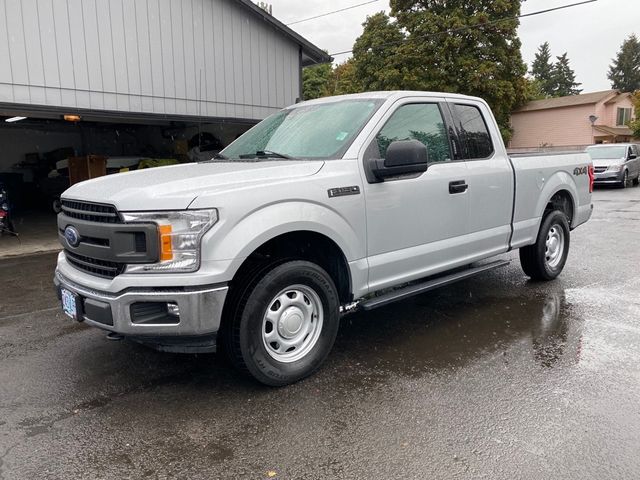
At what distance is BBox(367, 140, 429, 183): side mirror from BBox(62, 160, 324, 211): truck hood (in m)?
0.43

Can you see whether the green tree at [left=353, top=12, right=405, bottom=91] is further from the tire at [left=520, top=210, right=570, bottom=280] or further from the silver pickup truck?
the silver pickup truck

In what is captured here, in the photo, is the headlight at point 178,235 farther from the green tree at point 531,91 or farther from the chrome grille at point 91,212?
the green tree at point 531,91

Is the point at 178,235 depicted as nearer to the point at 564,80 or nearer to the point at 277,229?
the point at 277,229

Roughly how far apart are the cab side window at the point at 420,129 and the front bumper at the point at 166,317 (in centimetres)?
187

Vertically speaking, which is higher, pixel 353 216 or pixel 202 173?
pixel 202 173

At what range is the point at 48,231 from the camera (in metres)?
11.7

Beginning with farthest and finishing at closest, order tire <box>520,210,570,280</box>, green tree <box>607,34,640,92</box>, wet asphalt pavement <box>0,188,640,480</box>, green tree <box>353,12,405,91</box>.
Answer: green tree <box>607,34,640,92</box> → green tree <box>353,12,405,91</box> → tire <box>520,210,570,280</box> → wet asphalt pavement <box>0,188,640,480</box>

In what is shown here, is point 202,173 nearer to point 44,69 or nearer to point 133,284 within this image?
point 133,284

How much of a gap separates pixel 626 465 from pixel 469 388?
1.06 metres

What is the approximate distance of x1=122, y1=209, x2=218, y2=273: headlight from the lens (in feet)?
10.3

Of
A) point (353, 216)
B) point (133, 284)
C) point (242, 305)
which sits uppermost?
point (353, 216)

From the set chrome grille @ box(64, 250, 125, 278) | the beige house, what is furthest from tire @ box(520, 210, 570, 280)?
the beige house

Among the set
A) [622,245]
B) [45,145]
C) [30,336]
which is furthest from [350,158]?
[45,145]

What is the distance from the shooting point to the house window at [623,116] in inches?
1631
